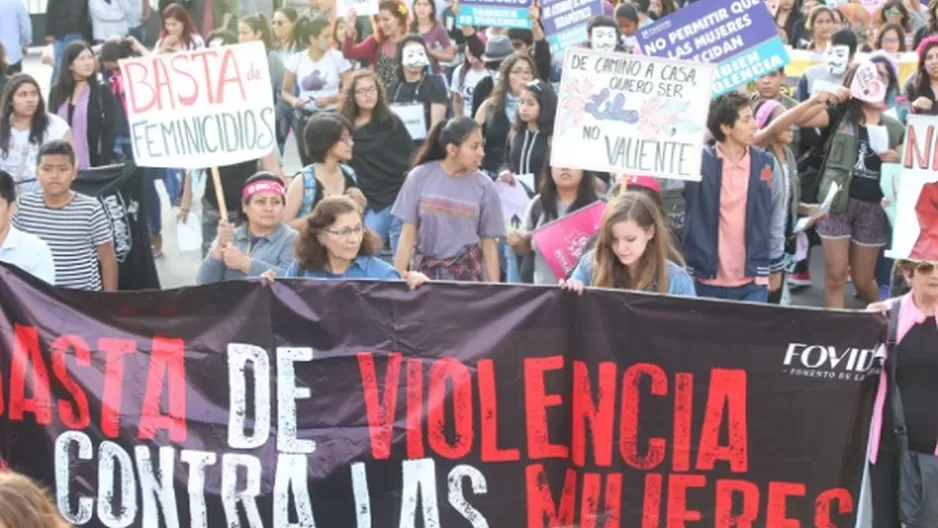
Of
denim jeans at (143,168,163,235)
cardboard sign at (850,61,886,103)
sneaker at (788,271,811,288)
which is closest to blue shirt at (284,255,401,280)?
cardboard sign at (850,61,886,103)

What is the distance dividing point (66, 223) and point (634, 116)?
106 inches

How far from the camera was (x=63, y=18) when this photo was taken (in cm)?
1501

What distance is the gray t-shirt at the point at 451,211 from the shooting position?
25.9 feet

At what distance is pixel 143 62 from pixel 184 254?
5.00 meters

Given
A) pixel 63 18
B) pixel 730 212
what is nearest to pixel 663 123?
pixel 730 212

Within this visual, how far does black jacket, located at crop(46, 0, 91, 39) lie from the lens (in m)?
15.0

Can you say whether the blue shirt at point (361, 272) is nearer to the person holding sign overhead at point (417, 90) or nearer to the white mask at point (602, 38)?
the person holding sign overhead at point (417, 90)

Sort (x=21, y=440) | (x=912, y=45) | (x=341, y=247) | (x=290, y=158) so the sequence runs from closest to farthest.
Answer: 1. (x=21, y=440)
2. (x=341, y=247)
3. (x=912, y=45)
4. (x=290, y=158)

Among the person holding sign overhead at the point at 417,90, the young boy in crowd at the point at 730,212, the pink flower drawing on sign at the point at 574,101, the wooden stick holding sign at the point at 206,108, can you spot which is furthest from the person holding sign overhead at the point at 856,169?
the wooden stick holding sign at the point at 206,108

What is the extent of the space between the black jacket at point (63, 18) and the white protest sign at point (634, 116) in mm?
8953

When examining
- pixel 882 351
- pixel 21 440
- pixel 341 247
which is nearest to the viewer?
pixel 882 351

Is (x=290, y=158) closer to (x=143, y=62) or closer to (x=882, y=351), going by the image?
(x=143, y=62)

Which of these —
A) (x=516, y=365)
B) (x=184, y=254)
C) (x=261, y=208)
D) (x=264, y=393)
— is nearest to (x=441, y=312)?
(x=516, y=365)

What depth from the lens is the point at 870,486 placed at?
19.0 ft
